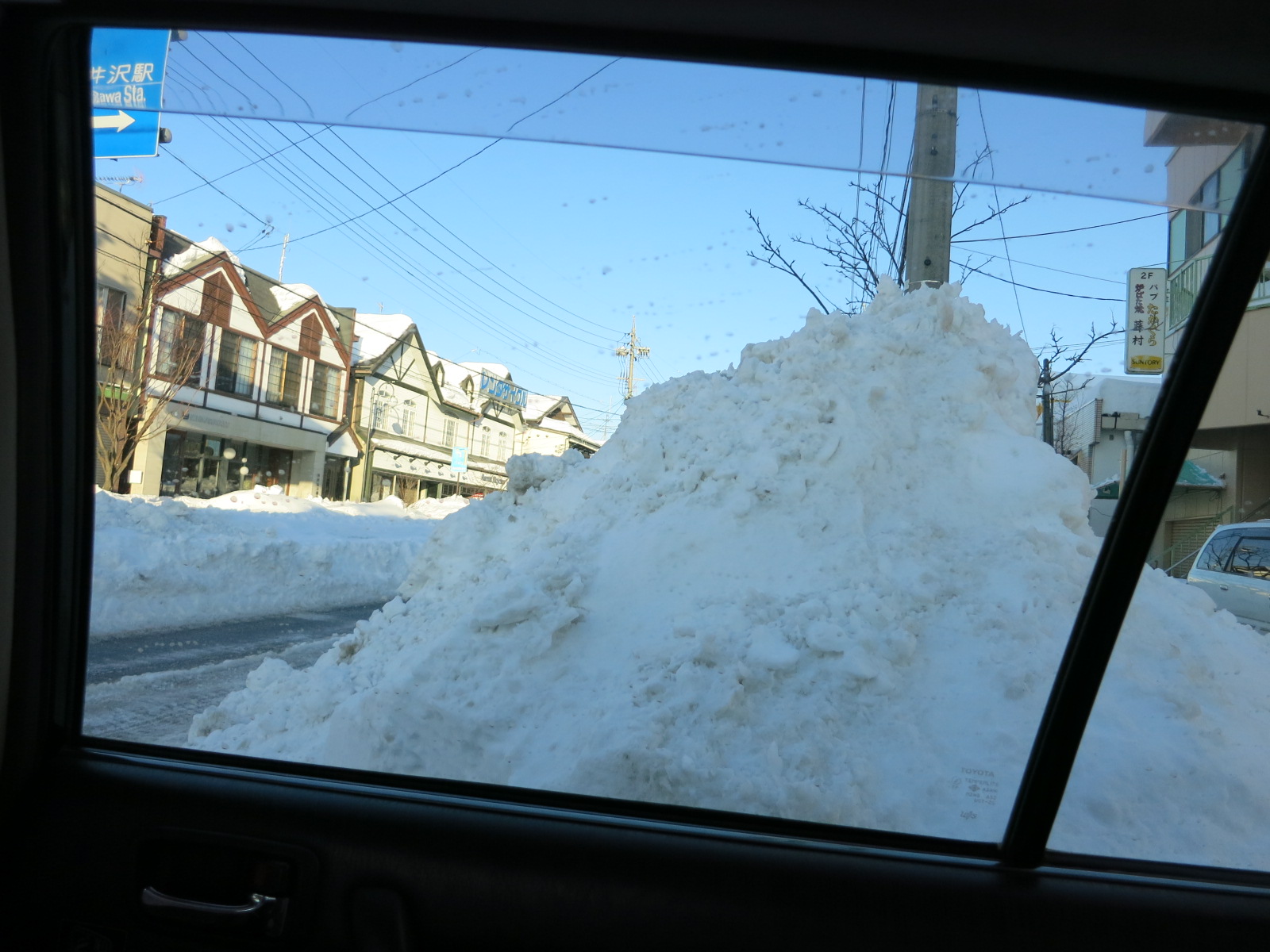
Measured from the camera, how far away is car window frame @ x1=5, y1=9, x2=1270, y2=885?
149cm

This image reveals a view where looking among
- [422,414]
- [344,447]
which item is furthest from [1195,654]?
[344,447]

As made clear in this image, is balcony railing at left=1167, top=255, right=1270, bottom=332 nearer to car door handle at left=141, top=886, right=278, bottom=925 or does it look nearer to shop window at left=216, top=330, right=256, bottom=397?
car door handle at left=141, top=886, right=278, bottom=925

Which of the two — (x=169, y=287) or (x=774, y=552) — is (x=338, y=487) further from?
(x=774, y=552)

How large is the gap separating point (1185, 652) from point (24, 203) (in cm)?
425

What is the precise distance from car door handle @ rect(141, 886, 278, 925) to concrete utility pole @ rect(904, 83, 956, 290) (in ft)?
6.59

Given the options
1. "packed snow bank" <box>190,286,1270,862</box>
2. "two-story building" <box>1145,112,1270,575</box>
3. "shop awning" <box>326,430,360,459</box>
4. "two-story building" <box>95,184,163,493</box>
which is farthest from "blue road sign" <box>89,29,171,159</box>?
"two-story building" <box>1145,112,1270,575</box>

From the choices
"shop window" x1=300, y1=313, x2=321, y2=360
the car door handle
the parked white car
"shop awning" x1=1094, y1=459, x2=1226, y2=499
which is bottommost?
the car door handle

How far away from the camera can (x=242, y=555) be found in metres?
4.41

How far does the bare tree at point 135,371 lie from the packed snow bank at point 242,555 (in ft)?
0.50

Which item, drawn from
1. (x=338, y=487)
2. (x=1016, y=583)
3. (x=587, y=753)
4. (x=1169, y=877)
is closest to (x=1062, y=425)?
(x=1016, y=583)

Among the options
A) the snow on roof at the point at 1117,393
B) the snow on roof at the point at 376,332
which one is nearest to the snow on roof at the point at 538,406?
the snow on roof at the point at 376,332

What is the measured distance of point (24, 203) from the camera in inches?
67.9

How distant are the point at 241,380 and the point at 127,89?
3.43ft

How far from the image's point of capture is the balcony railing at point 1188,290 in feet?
4.91
